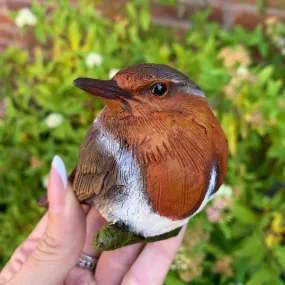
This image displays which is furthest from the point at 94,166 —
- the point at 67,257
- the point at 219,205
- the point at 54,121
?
the point at 54,121

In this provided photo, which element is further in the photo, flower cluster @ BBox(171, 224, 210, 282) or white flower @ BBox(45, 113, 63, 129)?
white flower @ BBox(45, 113, 63, 129)

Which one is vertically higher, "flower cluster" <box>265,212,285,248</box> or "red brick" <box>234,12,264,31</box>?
"red brick" <box>234,12,264,31</box>

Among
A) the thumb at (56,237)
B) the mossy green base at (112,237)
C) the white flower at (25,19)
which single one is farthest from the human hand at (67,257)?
the white flower at (25,19)

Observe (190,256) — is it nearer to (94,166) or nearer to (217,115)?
(217,115)

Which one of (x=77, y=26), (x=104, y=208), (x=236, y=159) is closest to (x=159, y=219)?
(x=104, y=208)

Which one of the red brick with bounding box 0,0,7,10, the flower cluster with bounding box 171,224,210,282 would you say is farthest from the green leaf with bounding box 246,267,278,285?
the red brick with bounding box 0,0,7,10

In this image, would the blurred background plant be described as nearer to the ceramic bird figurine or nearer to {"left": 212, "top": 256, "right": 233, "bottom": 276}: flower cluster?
{"left": 212, "top": 256, "right": 233, "bottom": 276}: flower cluster
